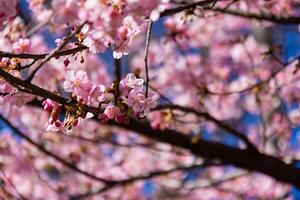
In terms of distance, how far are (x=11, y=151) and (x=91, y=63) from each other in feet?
6.53

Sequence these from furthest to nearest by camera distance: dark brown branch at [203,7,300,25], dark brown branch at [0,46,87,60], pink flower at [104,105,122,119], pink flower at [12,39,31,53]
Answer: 1. dark brown branch at [203,7,300,25]
2. pink flower at [12,39,31,53]
3. pink flower at [104,105,122,119]
4. dark brown branch at [0,46,87,60]

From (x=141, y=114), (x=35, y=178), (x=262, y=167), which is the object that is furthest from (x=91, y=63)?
(x=141, y=114)

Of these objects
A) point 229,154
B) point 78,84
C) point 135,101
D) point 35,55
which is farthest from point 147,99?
point 229,154

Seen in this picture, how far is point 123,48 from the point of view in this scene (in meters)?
2.34

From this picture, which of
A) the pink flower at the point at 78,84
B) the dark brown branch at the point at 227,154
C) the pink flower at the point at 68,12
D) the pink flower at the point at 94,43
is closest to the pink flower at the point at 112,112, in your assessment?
the pink flower at the point at 78,84

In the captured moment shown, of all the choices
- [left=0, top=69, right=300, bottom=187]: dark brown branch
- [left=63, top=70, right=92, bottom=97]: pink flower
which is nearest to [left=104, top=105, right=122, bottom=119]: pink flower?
[left=63, top=70, right=92, bottom=97]: pink flower

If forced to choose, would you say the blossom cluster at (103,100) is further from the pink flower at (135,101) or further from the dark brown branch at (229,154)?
the dark brown branch at (229,154)

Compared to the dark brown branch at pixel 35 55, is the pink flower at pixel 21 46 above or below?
above

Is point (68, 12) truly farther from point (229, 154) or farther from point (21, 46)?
point (229, 154)

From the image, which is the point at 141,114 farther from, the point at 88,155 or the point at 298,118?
the point at 88,155

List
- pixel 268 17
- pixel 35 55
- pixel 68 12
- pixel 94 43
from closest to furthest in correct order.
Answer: pixel 68 12 → pixel 35 55 → pixel 94 43 → pixel 268 17

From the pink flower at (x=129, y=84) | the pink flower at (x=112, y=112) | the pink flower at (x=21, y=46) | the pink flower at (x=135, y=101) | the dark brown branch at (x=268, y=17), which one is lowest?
the pink flower at (x=112, y=112)

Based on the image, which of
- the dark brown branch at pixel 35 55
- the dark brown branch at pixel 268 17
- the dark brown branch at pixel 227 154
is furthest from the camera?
the dark brown branch at pixel 227 154

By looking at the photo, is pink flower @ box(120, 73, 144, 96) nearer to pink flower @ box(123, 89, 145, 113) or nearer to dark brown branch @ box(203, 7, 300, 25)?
pink flower @ box(123, 89, 145, 113)
